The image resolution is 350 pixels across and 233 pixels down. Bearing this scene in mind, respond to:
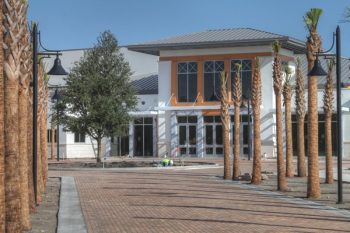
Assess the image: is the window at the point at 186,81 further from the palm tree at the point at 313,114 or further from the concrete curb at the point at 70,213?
the palm tree at the point at 313,114

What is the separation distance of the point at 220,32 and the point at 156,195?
1511 inches

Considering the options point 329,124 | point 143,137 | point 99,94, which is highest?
point 99,94

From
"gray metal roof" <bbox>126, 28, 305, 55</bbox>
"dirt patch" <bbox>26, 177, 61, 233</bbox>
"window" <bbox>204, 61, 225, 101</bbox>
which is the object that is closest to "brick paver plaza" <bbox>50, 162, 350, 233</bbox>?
"dirt patch" <bbox>26, 177, 61, 233</bbox>

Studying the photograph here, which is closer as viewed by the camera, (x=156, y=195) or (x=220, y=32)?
(x=156, y=195)

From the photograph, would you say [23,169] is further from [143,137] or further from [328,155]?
[143,137]

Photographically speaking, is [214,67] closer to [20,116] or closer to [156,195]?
[156,195]

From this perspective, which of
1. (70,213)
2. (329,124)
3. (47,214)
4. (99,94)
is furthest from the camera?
(99,94)

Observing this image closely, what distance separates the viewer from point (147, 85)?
194 feet

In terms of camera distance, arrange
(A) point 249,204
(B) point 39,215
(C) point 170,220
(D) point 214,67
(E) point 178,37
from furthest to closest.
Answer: (E) point 178,37 → (D) point 214,67 → (A) point 249,204 → (B) point 39,215 → (C) point 170,220

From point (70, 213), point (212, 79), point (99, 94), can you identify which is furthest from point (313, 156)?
point (212, 79)

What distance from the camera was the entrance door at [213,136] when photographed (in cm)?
5172

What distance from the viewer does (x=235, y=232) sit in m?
11.3

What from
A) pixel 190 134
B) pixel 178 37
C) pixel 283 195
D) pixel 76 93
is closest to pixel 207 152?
pixel 190 134

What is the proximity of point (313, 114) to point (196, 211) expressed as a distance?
17.4ft
